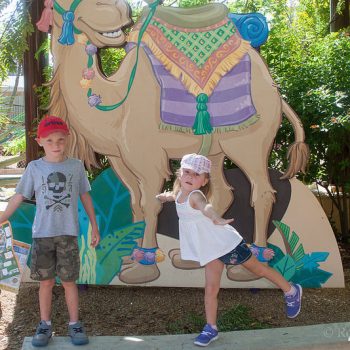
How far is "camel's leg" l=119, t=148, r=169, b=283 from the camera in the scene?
15.5ft

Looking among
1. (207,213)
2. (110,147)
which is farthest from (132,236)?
(207,213)

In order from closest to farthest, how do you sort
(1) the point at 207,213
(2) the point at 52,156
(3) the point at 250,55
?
(1) the point at 207,213 < (2) the point at 52,156 < (3) the point at 250,55

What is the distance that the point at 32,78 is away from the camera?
18.6ft

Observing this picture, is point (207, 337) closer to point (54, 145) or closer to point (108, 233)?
point (108, 233)

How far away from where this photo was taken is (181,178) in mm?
3559

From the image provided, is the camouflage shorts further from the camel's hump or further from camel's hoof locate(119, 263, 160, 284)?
the camel's hump

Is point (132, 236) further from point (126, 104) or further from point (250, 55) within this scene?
point (250, 55)

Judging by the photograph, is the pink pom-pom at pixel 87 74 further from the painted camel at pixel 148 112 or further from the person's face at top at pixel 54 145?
the person's face at top at pixel 54 145

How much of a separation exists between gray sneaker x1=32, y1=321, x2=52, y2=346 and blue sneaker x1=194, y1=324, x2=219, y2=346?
3.38ft

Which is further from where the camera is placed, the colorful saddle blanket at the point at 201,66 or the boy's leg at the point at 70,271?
the colorful saddle blanket at the point at 201,66

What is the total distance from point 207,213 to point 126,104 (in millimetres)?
1719

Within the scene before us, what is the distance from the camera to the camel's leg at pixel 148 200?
4.71 meters

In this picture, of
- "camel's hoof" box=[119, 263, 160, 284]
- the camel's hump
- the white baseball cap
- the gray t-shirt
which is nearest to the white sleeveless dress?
the white baseball cap

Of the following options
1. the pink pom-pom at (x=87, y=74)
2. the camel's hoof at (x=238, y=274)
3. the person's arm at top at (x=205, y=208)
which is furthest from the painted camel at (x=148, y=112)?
the person's arm at top at (x=205, y=208)
